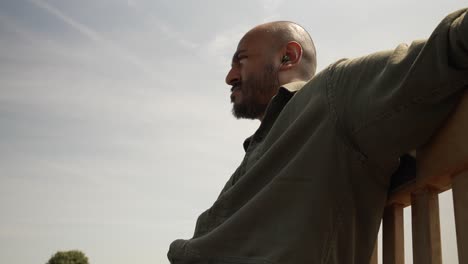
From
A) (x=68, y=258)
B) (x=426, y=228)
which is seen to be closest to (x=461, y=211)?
(x=426, y=228)

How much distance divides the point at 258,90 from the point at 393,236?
987 mm

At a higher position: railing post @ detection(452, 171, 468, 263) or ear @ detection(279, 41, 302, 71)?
ear @ detection(279, 41, 302, 71)

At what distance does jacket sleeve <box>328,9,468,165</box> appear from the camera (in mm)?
775

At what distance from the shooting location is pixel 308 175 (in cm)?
99

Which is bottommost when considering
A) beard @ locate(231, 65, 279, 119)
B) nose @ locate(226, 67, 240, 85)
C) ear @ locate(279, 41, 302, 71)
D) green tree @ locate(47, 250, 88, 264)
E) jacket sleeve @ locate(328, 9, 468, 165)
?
jacket sleeve @ locate(328, 9, 468, 165)

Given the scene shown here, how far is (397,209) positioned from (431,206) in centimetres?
19

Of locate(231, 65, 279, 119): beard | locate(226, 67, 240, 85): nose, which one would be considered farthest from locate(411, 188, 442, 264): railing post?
locate(226, 67, 240, 85): nose

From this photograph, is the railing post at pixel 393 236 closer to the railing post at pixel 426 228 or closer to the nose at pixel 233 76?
the railing post at pixel 426 228

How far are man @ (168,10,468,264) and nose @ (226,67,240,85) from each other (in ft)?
2.61

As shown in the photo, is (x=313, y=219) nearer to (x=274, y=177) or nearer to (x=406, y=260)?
(x=274, y=177)

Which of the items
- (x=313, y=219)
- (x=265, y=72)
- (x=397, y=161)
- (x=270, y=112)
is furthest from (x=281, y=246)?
(x=265, y=72)

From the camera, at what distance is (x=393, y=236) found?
3.58ft

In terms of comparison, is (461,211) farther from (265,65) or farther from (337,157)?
(265,65)

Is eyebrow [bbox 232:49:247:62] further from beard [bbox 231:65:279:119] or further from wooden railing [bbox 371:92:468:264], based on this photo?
wooden railing [bbox 371:92:468:264]
